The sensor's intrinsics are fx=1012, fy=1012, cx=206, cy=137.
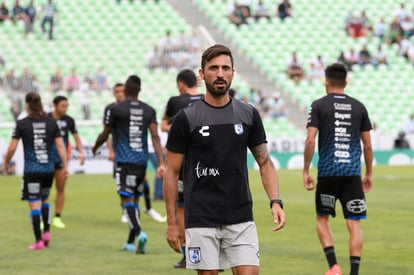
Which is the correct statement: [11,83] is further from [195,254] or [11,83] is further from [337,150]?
[195,254]

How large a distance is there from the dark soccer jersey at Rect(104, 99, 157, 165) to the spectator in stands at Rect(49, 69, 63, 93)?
68.0ft

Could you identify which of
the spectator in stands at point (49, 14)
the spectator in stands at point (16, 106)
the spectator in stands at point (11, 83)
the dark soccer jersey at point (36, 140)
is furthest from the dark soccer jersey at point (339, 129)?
the spectator in stands at point (49, 14)

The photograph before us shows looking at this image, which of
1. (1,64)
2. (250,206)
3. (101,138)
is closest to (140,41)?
(1,64)

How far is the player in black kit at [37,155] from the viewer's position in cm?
1410

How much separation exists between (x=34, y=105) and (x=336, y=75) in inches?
198

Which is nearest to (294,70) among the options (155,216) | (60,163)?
(155,216)

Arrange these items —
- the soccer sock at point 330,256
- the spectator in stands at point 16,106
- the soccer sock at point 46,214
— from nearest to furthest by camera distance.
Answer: the soccer sock at point 330,256, the soccer sock at point 46,214, the spectator in stands at point 16,106

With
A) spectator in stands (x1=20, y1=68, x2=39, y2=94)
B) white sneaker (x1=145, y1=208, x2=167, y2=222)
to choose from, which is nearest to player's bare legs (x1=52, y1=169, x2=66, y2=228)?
white sneaker (x1=145, y1=208, x2=167, y2=222)

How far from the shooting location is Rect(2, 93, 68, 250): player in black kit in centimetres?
1410

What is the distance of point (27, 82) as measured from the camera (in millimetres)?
33750

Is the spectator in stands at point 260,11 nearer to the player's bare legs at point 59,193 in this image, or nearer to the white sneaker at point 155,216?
the white sneaker at point 155,216

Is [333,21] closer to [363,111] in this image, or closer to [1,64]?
[1,64]

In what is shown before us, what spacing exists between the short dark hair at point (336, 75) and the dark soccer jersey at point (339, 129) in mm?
140

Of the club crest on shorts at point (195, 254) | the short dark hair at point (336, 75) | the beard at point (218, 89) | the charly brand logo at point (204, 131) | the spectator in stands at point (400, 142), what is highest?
the beard at point (218, 89)
